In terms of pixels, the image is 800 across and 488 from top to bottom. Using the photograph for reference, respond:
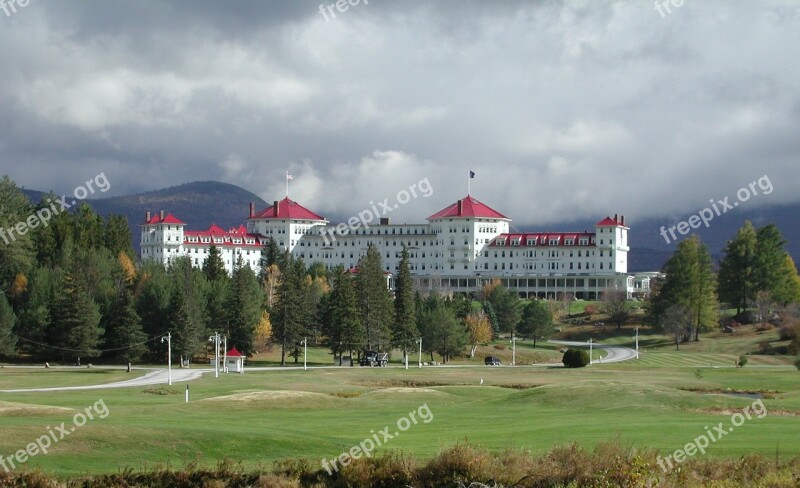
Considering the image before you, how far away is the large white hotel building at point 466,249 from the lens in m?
175

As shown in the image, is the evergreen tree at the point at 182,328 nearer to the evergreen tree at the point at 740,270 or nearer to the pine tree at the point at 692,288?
the pine tree at the point at 692,288

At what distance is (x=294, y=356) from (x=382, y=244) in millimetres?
94778

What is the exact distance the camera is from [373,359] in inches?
3701

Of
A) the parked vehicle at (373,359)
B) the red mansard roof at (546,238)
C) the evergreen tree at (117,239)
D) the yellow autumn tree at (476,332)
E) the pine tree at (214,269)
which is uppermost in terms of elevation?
the red mansard roof at (546,238)

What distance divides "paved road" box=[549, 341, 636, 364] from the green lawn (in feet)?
95.1

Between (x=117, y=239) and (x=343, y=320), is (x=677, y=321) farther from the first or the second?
A: (x=117, y=239)

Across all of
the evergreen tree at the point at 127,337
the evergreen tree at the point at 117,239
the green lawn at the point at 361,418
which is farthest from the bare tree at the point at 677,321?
the evergreen tree at the point at 117,239

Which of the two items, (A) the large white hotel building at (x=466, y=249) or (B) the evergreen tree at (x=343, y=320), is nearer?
(B) the evergreen tree at (x=343, y=320)

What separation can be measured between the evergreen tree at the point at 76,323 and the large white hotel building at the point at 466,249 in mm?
79993

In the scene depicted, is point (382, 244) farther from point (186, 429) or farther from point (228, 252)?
point (186, 429)

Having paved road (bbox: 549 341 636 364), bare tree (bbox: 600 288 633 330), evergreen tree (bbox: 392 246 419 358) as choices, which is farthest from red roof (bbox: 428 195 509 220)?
evergreen tree (bbox: 392 246 419 358)

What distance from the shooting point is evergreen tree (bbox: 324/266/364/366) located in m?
93.8

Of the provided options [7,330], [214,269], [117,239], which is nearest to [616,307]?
[214,269]

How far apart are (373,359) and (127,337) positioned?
21.2 metres
